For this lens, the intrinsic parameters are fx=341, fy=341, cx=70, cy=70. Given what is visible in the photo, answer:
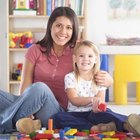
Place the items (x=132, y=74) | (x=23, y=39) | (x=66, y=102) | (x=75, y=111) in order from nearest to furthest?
(x=75, y=111) < (x=66, y=102) < (x=132, y=74) < (x=23, y=39)

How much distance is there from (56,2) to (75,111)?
159 cm

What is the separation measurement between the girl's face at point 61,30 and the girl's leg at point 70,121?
17.9 inches

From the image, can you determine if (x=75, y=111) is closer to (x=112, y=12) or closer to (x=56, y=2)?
(x=56, y=2)

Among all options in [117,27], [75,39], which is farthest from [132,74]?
[75,39]

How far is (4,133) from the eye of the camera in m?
1.62

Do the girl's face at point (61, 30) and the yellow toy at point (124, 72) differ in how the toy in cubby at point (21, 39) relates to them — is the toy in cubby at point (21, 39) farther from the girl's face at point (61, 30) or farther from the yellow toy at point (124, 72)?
the girl's face at point (61, 30)

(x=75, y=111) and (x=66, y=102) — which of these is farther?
(x=66, y=102)

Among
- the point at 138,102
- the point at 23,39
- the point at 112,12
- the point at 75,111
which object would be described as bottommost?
the point at 138,102

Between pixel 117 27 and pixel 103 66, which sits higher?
pixel 117 27

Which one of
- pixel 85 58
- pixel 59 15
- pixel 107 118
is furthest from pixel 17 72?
pixel 107 118

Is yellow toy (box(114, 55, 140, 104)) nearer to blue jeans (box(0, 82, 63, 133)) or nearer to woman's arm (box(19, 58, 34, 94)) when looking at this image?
woman's arm (box(19, 58, 34, 94))

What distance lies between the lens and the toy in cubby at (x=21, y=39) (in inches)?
122

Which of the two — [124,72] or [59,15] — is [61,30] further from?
[124,72]

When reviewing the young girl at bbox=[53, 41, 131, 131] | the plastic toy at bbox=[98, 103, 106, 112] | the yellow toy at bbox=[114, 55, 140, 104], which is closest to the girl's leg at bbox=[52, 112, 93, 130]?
the young girl at bbox=[53, 41, 131, 131]
